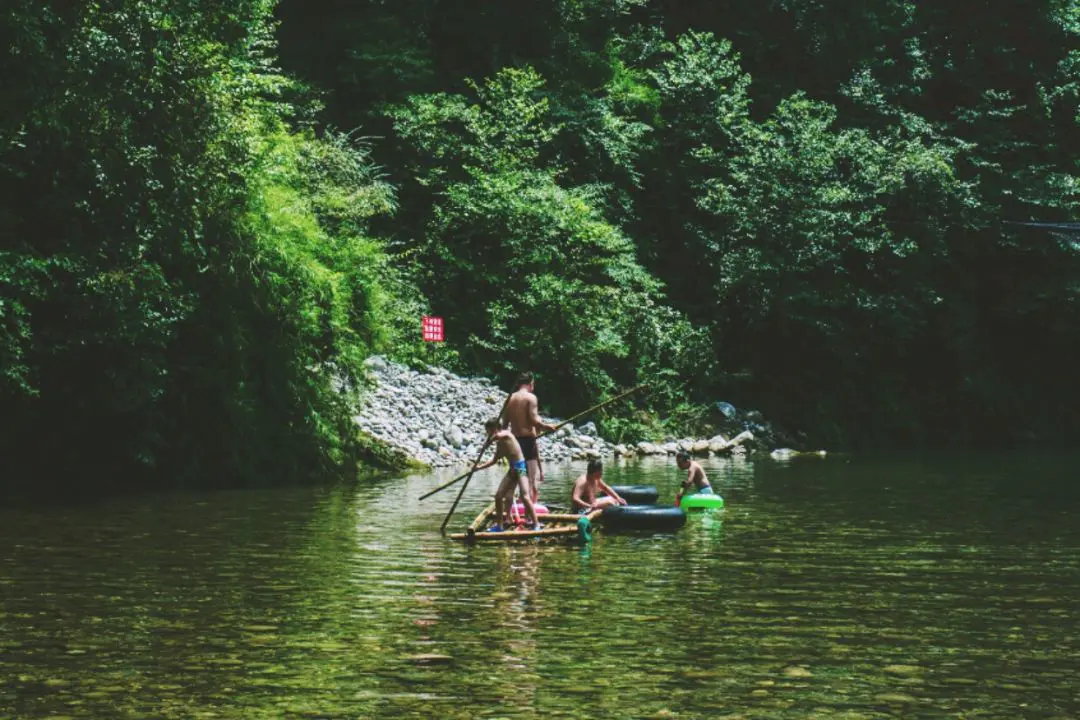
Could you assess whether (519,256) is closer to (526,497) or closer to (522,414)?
(522,414)

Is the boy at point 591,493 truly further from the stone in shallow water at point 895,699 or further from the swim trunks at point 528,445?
the stone in shallow water at point 895,699

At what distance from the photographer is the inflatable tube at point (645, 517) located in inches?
632

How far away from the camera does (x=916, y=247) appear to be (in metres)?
39.4

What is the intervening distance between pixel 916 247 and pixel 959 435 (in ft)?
21.3

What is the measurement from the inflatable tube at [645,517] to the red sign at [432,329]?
1777 cm

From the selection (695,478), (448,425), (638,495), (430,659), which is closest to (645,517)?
(638,495)

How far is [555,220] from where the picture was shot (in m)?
34.9

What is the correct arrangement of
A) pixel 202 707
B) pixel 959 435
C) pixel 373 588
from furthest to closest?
pixel 959 435, pixel 373 588, pixel 202 707

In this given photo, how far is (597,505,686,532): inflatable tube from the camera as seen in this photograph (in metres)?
16.0

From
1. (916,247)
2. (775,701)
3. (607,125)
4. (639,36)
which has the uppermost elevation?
(639,36)

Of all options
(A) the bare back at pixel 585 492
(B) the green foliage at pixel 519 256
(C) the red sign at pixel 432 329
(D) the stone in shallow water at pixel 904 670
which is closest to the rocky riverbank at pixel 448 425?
(C) the red sign at pixel 432 329

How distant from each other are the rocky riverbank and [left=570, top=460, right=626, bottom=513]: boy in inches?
383

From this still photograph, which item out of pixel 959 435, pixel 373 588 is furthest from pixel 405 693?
pixel 959 435

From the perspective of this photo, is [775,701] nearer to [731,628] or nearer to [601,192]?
[731,628]
